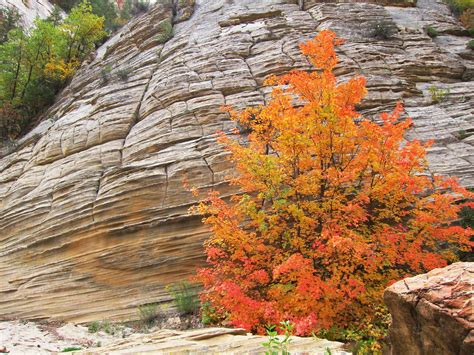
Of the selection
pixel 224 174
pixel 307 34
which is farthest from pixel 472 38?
pixel 224 174

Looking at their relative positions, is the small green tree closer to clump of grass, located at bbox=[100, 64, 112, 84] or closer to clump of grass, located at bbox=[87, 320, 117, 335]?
clump of grass, located at bbox=[100, 64, 112, 84]

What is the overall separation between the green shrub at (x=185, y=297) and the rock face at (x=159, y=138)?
1.07 feet

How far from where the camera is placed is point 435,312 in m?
4.27

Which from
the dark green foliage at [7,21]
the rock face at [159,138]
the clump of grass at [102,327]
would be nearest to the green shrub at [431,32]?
the rock face at [159,138]

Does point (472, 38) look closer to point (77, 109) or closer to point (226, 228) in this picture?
point (226, 228)

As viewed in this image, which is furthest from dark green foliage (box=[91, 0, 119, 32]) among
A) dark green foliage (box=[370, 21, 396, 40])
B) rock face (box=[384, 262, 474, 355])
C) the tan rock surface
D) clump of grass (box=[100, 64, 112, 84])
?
rock face (box=[384, 262, 474, 355])

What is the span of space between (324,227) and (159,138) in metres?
8.30

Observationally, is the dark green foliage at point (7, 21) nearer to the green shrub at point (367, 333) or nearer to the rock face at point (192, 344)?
the rock face at point (192, 344)

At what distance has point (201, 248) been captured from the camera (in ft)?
37.8

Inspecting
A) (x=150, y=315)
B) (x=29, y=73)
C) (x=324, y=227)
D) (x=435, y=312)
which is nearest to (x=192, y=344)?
(x=435, y=312)

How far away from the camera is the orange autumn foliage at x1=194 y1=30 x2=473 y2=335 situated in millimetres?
8195

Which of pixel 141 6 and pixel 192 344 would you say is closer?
pixel 192 344

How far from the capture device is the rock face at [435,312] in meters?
3.98

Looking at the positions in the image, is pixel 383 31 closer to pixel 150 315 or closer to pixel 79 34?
pixel 150 315
